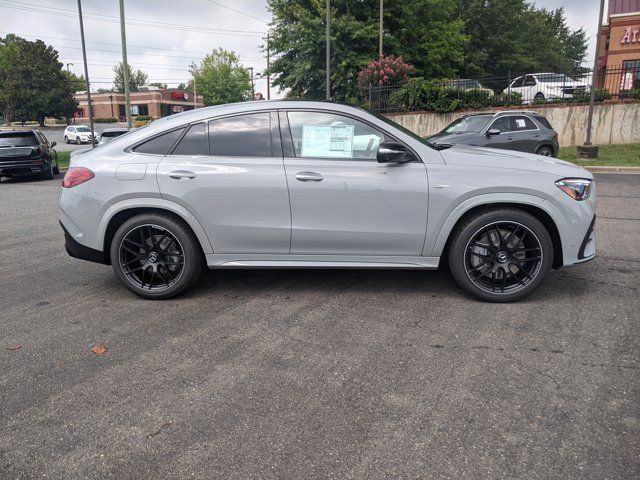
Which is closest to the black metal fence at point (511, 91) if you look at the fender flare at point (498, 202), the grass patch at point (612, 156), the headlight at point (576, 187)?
the grass patch at point (612, 156)

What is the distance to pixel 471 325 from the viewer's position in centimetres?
390

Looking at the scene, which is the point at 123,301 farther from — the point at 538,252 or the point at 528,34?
the point at 528,34

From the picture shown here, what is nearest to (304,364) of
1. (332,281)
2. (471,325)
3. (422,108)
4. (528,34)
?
(471,325)

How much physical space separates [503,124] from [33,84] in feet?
232

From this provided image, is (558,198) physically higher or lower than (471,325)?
higher

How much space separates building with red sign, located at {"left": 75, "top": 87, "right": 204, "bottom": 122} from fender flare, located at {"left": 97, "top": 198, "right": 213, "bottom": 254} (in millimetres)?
84414

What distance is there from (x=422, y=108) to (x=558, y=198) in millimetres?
19163

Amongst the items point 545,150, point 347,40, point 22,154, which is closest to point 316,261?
point 545,150

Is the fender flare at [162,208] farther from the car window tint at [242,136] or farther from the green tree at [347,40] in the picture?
the green tree at [347,40]

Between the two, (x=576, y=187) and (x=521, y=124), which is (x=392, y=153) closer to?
(x=576, y=187)

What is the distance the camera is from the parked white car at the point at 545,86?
2116cm

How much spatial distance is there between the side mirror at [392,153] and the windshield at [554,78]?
20.7m

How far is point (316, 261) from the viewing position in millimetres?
4477

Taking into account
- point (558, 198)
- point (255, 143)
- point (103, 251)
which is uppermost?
point (255, 143)
